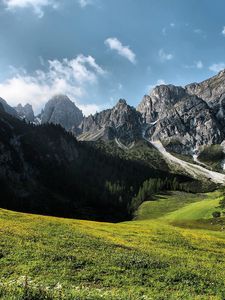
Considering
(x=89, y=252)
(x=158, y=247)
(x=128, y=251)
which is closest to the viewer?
(x=89, y=252)

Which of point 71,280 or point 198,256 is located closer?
point 71,280

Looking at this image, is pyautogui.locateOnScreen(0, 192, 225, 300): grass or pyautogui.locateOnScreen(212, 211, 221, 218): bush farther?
pyautogui.locateOnScreen(212, 211, 221, 218): bush

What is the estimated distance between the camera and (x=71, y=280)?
27.4 m

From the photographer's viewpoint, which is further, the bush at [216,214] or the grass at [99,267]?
the bush at [216,214]

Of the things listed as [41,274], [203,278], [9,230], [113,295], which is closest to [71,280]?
[41,274]

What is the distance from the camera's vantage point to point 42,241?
128 feet

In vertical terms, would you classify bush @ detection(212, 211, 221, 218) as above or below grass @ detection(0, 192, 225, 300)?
above

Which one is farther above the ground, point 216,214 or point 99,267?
point 216,214

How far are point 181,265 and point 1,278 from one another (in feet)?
58.2

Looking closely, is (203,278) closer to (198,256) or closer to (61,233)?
(198,256)

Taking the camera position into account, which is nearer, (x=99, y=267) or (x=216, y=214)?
(x=99, y=267)

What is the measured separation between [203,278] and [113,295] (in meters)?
10.6

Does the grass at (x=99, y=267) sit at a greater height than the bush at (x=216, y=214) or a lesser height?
lesser

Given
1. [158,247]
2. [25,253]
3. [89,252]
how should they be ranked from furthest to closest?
[158,247] < [89,252] < [25,253]
